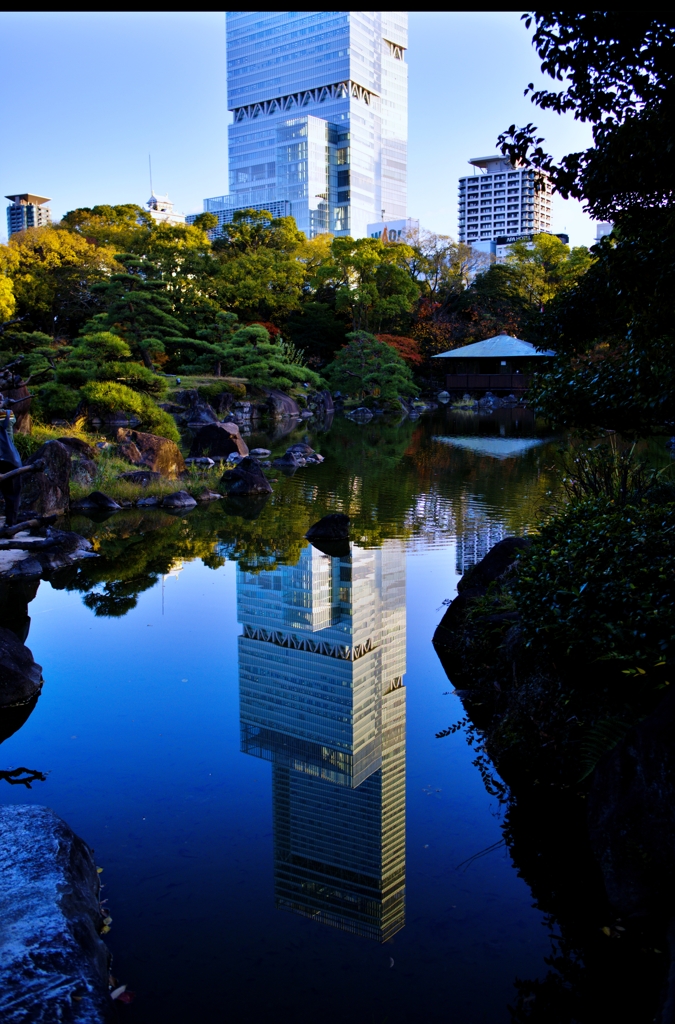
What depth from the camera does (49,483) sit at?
10.7 metres

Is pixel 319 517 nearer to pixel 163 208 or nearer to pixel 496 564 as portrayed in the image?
pixel 496 564

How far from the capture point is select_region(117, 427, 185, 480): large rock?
13555mm

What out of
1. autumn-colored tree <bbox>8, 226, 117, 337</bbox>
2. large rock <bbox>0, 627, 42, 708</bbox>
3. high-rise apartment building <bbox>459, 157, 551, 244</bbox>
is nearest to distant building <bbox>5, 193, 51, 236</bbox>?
high-rise apartment building <bbox>459, 157, 551, 244</bbox>

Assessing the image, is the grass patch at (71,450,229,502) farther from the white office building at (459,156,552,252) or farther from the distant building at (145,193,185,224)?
the white office building at (459,156,552,252)

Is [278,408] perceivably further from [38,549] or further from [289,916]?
[289,916]

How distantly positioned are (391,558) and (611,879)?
5894mm

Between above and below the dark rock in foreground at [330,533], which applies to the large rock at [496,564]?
above

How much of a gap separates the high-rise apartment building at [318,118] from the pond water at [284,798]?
78.8m

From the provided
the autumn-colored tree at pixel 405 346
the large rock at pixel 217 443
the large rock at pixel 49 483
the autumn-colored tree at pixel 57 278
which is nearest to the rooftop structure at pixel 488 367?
the autumn-colored tree at pixel 405 346

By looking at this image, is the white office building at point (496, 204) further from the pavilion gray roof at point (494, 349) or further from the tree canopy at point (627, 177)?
the tree canopy at point (627, 177)

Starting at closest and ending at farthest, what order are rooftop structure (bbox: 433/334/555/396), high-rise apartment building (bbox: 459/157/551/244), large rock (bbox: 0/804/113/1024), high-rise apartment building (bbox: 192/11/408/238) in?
1. large rock (bbox: 0/804/113/1024)
2. rooftop structure (bbox: 433/334/555/396)
3. high-rise apartment building (bbox: 192/11/408/238)
4. high-rise apartment building (bbox: 459/157/551/244)

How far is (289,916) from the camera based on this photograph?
3.20 meters

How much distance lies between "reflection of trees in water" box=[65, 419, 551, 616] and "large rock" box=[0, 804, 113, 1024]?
413cm

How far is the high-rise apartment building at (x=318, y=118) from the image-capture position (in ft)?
269
